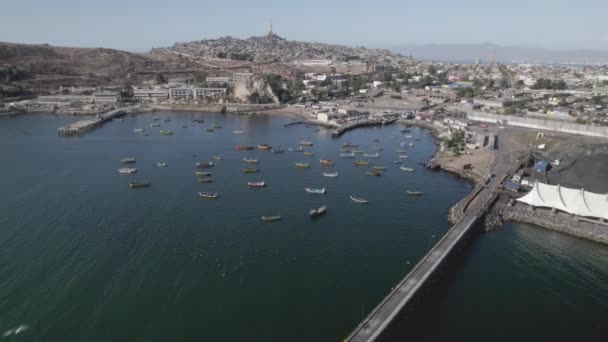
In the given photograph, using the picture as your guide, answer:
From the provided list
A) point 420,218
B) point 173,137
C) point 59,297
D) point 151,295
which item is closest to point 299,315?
point 151,295

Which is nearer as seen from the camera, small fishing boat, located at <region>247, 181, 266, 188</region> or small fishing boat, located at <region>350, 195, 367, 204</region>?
small fishing boat, located at <region>350, 195, 367, 204</region>

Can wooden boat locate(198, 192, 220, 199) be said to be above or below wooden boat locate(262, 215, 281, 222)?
above

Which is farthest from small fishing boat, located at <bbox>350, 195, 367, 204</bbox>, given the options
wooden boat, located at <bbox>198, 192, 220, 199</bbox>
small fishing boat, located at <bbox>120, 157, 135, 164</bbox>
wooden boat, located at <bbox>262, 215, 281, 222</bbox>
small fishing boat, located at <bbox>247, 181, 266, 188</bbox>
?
small fishing boat, located at <bbox>120, 157, 135, 164</bbox>

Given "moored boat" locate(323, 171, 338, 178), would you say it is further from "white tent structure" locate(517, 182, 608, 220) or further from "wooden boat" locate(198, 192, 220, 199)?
"white tent structure" locate(517, 182, 608, 220)

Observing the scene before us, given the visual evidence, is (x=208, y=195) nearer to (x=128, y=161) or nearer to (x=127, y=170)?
(x=127, y=170)

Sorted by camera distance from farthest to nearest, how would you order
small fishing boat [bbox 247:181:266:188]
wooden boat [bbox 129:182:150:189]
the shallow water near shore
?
Answer: small fishing boat [bbox 247:181:266:188], wooden boat [bbox 129:182:150:189], the shallow water near shore

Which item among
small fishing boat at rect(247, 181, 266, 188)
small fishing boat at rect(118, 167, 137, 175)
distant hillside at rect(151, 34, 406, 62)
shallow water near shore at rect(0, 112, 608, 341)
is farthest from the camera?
distant hillside at rect(151, 34, 406, 62)

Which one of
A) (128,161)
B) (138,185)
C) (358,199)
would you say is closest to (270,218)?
(358,199)
